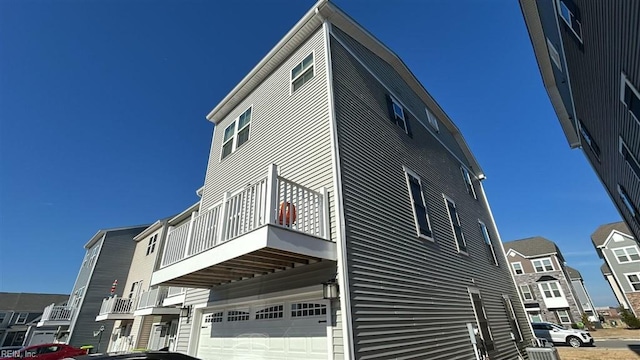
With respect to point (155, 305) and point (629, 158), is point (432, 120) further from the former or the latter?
point (155, 305)

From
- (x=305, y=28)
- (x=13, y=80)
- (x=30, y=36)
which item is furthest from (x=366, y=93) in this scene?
(x=13, y=80)

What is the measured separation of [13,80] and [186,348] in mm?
13167

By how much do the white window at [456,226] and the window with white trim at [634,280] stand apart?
109 ft

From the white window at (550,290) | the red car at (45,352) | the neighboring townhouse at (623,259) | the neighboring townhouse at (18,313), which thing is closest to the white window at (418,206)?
the red car at (45,352)

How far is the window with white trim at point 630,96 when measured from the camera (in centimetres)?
526

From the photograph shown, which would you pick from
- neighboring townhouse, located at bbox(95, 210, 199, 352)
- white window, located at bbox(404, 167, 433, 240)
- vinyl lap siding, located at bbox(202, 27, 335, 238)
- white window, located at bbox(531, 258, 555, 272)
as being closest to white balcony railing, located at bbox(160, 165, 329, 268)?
vinyl lap siding, located at bbox(202, 27, 335, 238)

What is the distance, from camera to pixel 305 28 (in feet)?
26.2

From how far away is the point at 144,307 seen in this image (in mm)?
13234

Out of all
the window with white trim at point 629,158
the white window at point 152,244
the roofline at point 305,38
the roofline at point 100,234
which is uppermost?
the roofline at point 305,38

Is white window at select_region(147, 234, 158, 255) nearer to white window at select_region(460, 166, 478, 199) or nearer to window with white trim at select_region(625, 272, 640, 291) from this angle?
white window at select_region(460, 166, 478, 199)

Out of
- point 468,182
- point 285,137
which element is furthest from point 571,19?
point 285,137

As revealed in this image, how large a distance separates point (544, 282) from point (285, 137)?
3903cm

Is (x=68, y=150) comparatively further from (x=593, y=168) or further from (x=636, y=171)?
(x=593, y=168)

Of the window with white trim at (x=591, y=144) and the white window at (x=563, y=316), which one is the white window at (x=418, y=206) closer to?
the window with white trim at (x=591, y=144)
